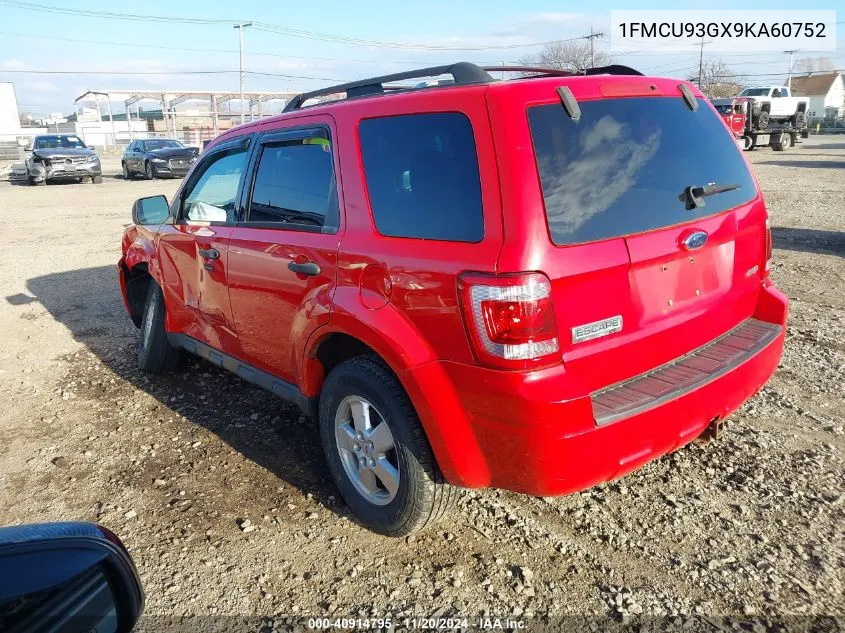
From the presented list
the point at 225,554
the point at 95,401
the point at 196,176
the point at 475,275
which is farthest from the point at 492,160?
the point at 95,401

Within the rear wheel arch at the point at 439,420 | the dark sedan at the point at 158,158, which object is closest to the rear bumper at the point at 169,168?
the dark sedan at the point at 158,158

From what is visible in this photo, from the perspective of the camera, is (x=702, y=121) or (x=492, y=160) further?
(x=702, y=121)

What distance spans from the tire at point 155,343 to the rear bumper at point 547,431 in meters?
3.11

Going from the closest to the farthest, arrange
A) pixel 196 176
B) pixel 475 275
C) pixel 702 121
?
1. pixel 475 275
2. pixel 702 121
3. pixel 196 176

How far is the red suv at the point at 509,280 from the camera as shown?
238 centimetres

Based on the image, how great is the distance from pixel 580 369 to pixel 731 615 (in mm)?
1073

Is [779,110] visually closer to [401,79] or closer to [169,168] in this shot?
[169,168]

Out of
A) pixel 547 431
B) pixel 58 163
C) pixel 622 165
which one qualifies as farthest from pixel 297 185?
pixel 58 163

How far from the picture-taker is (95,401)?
4.82 m

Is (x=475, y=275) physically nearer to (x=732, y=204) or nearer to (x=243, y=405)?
(x=732, y=204)

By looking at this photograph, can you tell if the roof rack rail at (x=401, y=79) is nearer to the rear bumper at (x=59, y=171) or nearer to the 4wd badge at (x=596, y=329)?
the 4wd badge at (x=596, y=329)

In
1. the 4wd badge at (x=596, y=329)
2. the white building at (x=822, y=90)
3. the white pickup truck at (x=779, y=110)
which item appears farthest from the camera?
the white building at (x=822, y=90)

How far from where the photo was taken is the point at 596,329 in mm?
2471

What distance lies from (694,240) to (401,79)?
1.51 metres
